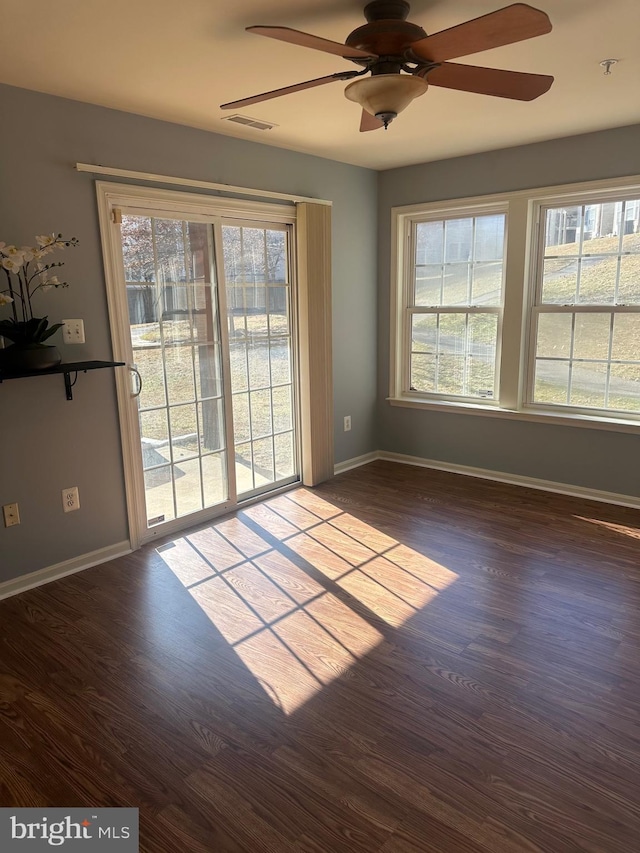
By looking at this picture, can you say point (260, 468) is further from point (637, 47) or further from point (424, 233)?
point (637, 47)

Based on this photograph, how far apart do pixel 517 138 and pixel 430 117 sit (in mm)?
919

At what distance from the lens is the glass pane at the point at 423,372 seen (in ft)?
16.3

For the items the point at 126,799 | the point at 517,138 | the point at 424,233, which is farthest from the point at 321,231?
the point at 126,799

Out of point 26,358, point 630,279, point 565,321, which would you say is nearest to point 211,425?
point 26,358

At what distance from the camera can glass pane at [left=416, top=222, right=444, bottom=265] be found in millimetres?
4703

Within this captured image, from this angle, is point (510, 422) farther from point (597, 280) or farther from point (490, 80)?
point (490, 80)

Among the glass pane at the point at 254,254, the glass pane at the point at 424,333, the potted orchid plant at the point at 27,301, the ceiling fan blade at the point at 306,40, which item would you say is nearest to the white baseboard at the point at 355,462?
the glass pane at the point at 424,333

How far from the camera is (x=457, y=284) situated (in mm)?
4660

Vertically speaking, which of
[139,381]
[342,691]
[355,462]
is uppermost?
[139,381]

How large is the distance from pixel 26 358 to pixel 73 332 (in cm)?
41

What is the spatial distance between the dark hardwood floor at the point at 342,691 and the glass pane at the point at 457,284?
6.44 ft

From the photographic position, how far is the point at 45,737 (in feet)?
6.66

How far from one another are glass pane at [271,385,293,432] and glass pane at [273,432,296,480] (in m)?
0.07

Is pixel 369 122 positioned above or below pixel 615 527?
above
